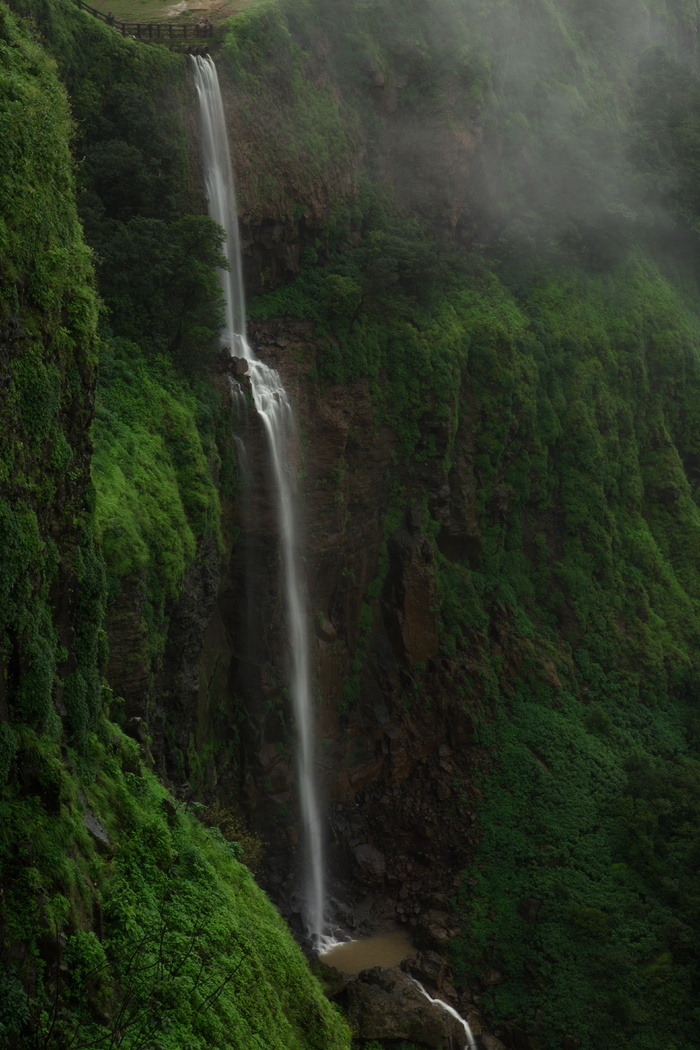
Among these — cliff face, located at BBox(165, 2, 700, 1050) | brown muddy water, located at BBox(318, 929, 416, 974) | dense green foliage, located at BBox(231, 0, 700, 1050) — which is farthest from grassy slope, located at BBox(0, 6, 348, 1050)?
dense green foliage, located at BBox(231, 0, 700, 1050)

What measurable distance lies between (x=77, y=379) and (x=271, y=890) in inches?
677

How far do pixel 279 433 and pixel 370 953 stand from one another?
14.1 meters

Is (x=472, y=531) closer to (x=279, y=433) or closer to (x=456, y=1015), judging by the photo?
(x=279, y=433)

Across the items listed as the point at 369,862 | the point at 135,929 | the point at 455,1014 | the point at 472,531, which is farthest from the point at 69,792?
the point at 472,531

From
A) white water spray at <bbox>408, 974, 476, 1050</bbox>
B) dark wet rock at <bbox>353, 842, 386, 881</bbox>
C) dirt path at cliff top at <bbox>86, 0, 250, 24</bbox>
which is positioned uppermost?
dirt path at cliff top at <bbox>86, 0, 250, 24</bbox>

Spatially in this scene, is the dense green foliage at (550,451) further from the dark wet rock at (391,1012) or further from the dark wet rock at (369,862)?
the dark wet rock at (391,1012)

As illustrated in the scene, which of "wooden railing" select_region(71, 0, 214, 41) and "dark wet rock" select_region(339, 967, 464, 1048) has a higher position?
"wooden railing" select_region(71, 0, 214, 41)

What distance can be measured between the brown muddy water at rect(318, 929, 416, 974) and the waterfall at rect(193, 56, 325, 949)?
1230 millimetres

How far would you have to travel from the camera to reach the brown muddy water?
22716 millimetres

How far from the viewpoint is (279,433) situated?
24.9 meters

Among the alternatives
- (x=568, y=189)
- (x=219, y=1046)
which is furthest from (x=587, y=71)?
(x=219, y=1046)

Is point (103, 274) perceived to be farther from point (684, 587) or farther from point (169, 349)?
point (684, 587)

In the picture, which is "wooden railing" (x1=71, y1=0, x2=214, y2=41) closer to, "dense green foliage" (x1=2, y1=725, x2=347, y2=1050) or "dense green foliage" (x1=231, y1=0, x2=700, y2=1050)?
"dense green foliage" (x1=231, y1=0, x2=700, y2=1050)

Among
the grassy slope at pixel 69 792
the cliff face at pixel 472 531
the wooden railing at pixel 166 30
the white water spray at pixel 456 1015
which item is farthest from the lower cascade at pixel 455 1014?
the wooden railing at pixel 166 30
